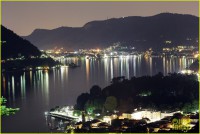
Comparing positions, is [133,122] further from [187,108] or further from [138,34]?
[138,34]

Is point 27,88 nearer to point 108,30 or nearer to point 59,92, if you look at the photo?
point 59,92

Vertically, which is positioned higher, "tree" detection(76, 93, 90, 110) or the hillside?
the hillside

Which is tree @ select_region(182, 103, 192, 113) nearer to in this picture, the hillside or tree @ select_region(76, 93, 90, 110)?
tree @ select_region(76, 93, 90, 110)

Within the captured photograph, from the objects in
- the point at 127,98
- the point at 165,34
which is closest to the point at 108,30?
A: the point at 165,34

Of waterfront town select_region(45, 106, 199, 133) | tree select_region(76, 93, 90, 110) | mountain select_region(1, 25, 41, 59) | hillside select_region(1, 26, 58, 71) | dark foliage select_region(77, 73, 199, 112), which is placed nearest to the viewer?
waterfront town select_region(45, 106, 199, 133)

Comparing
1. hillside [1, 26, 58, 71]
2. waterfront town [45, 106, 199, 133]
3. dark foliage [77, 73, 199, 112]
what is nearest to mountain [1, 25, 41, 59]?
hillside [1, 26, 58, 71]

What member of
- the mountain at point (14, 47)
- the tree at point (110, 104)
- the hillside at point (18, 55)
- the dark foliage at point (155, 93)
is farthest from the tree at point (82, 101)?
the mountain at point (14, 47)

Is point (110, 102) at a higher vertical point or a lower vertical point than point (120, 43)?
lower

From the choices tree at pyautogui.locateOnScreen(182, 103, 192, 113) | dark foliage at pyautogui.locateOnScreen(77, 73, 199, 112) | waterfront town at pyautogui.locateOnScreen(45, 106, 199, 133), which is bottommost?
waterfront town at pyautogui.locateOnScreen(45, 106, 199, 133)
